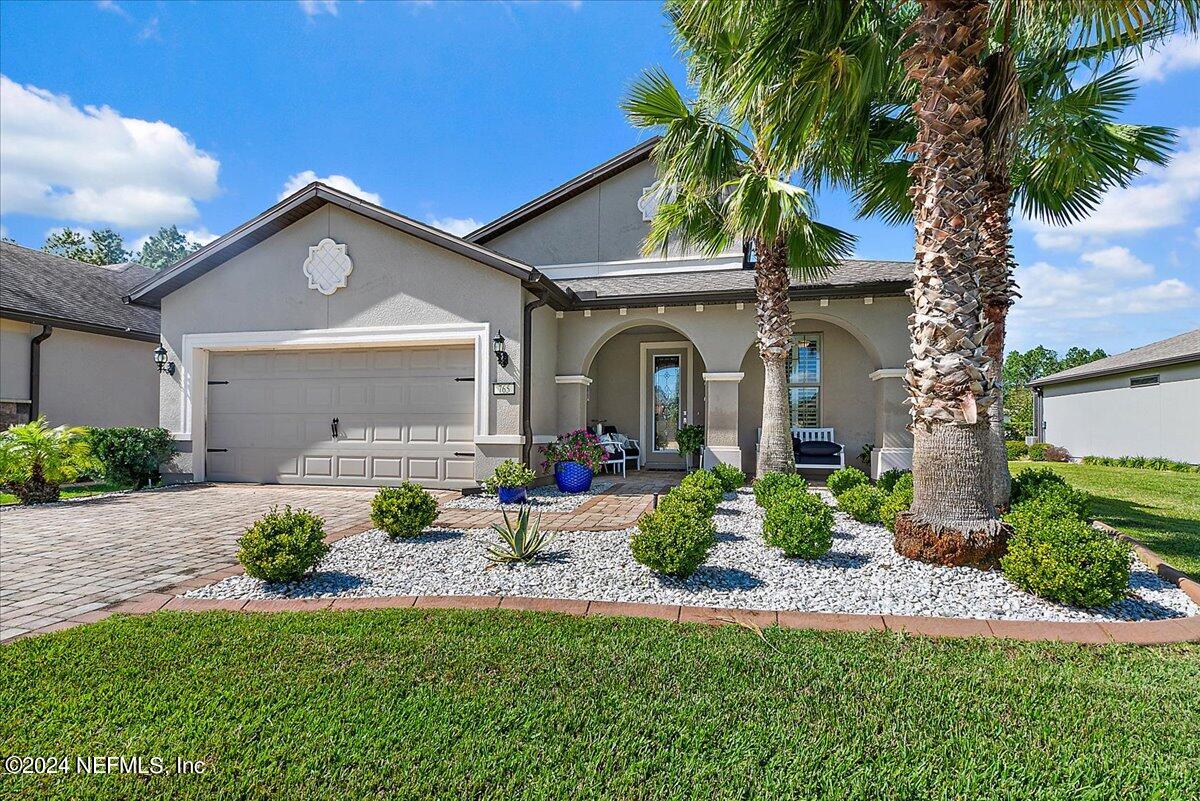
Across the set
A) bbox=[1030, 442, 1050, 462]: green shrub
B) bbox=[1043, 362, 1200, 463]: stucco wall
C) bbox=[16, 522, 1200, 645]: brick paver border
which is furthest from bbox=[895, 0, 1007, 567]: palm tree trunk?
bbox=[1030, 442, 1050, 462]: green shrub

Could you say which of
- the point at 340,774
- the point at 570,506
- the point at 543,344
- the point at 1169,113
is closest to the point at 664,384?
the point at 543,344

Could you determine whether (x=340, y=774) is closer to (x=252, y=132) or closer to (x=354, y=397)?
(x=354, y=397)

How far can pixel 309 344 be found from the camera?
32.1ft

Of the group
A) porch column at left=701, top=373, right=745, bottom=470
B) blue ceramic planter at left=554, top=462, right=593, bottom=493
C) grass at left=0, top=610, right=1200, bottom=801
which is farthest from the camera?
porch column at left=701, top=373, right=745, bottom=470

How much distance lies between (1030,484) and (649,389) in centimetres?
756

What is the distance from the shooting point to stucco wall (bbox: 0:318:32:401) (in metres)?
10.8

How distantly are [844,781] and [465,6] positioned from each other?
11523 millimetres

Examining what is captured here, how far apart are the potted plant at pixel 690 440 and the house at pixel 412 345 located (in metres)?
1.67

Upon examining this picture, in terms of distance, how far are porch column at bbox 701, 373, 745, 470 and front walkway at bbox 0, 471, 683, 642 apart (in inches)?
42.2

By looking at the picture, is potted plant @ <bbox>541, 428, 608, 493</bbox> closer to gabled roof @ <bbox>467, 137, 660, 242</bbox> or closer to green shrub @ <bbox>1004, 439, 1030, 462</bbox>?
gabled roof @ <bbox>467, 137, 660, 242</bbox>

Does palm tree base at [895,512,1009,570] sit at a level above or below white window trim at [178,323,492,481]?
below

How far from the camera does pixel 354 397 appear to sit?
32.3 ft

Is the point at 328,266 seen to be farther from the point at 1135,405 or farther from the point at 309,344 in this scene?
the point at 1135,405

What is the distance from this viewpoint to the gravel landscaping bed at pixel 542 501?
7.57m
